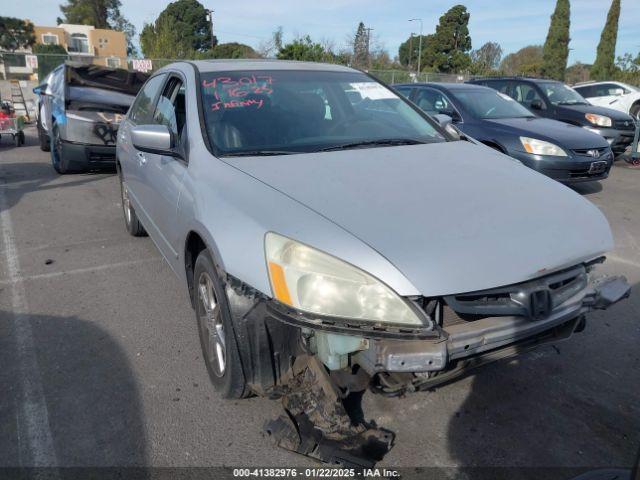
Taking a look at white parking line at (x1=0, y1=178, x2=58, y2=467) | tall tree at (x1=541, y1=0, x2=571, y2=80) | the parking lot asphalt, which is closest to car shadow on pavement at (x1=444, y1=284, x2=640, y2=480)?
the parking lot asphalt

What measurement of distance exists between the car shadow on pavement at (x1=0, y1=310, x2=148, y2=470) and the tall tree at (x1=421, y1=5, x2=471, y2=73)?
5437 centimetres

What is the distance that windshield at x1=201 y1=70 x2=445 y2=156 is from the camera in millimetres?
2955

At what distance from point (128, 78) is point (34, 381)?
778 centimetres

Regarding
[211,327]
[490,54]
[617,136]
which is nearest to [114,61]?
[617,136]

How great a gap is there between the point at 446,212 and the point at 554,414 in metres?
1.27

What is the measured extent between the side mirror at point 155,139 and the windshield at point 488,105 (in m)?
5.56

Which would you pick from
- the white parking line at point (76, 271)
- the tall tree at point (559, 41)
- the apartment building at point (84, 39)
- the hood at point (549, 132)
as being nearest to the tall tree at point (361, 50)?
the tall tree at point (559, 41)

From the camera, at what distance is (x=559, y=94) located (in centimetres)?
1045

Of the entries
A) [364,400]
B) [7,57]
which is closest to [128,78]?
[364,400]

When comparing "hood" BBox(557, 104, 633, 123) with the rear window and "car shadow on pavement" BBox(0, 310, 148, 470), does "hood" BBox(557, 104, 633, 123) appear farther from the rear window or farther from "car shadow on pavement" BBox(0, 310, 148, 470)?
"car shadow on pavement" BBox(0, 310, 148, 470)

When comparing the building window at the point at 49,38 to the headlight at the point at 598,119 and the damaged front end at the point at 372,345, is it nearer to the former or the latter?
the headlight at the point at 598,119

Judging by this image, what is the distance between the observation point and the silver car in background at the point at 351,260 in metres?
1.91

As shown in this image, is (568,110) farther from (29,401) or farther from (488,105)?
(29,401)

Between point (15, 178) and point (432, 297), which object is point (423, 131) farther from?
point (15, 178)
